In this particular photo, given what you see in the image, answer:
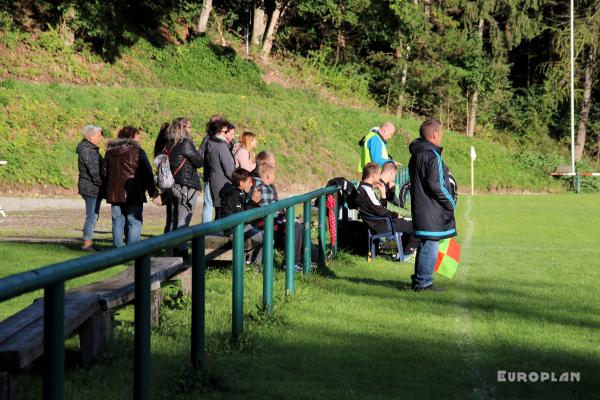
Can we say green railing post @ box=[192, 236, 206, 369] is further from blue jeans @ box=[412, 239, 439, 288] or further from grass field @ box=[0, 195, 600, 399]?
blue jeans @ box=[412, 239, 439, 288]

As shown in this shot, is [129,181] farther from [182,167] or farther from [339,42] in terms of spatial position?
[339,42]

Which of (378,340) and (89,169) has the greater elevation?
(89,169)

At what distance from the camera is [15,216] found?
22.1 m

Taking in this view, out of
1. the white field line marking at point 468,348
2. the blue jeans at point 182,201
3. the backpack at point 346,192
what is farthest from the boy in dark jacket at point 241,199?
the backpack at point 346,192

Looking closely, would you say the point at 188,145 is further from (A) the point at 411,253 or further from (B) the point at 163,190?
(A) the point at 411,253

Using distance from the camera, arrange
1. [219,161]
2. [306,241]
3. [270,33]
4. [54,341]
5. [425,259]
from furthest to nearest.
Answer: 1. [270,33]
2. [219,161]
3. [306,241]
4. [425,259]
5. [54,341]

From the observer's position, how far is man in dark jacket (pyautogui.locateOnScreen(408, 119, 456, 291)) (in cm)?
1023

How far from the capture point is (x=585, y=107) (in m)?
59.3

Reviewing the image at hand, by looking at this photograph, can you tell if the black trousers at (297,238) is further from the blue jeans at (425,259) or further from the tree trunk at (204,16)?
the tree trunk at (204,16)

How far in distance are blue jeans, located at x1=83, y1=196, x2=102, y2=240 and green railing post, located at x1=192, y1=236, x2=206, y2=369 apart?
845 centimetres

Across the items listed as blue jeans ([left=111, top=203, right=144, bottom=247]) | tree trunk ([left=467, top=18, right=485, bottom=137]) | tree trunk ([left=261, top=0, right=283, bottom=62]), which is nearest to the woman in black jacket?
blue jeans ([left=111, top=203, right=144, bottom=247])

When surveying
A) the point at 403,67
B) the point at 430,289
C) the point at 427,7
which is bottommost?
the point at 430,289

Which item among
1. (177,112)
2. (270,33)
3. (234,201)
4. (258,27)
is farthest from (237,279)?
(258,27)

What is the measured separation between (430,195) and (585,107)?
168ft
